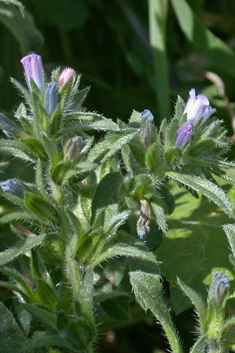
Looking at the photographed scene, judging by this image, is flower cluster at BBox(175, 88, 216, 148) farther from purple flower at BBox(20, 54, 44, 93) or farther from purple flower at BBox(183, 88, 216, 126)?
purple flower at BBox(20, 54, 44, 93)

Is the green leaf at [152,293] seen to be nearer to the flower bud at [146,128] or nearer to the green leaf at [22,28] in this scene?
the flower bud at [146,128]

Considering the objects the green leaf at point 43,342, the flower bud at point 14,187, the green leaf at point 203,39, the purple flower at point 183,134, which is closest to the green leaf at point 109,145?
the purple flower at point 183,134

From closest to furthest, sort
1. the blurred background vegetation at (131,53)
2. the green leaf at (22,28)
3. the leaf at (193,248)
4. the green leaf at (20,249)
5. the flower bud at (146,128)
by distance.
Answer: the green leaf at (20,249) < the flower bud at (146,128) < the leaf at (193,248) < the green leaf at (22,28) < the blurred background vegetation at (131,53)

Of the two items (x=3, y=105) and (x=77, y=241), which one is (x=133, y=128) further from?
(x=3, y=105)

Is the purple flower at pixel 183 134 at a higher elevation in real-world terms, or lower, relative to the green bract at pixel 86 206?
higher

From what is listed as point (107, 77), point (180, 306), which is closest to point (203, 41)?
point (107, 77)

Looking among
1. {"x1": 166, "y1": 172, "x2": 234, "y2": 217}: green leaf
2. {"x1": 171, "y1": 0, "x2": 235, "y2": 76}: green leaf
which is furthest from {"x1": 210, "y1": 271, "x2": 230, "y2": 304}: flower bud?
{"x1": 171, "y1": 0, "x2": 235, "y2": 76}: green leaf

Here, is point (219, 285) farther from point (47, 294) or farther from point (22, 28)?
point (22, 28)
